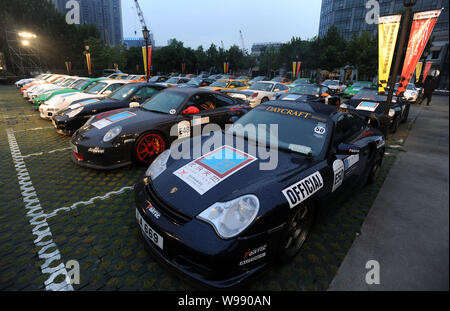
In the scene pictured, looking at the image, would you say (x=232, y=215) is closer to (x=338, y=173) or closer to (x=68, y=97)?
(x=338, y=173)

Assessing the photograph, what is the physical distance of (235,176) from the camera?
2.41 meters

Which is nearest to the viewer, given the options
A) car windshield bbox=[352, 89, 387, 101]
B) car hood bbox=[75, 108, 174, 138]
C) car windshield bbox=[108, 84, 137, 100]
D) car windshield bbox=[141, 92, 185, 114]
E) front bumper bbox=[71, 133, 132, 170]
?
front bumper bbox=[71, 133, 132, 170]

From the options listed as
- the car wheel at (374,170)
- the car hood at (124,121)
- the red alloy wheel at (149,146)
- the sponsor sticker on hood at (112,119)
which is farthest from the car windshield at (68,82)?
the car wheel at (374,170)

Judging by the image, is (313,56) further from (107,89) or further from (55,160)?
(55,160)

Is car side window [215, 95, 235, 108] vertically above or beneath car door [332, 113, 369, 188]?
above

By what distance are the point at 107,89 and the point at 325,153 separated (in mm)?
8005

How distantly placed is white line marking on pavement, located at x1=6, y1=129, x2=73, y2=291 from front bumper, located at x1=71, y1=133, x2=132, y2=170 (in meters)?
0.86

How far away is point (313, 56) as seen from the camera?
4497 cm

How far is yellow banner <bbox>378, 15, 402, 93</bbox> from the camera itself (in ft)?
23.7

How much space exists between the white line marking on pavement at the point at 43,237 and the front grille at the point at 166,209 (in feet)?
3.38

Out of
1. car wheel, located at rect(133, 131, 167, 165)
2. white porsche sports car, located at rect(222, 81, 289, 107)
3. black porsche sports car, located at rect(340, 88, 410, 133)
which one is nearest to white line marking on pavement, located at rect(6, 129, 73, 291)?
car wheel, located at rect(133, 131, 167, 165)

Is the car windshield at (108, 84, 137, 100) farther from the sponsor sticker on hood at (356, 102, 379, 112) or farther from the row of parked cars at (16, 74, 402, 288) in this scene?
the sponsor sticker on hood at (356, 102, 379, 112)

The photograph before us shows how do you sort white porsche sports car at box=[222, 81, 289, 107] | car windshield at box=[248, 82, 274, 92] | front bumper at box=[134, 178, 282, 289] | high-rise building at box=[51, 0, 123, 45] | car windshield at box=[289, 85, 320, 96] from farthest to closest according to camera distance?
high-rise building at box=[51, 0, 123, 45] → car windshield at box=[248, 82, 274, 92] → white porsche sports car at box=[222, 81, 289, 107] → car windshield at box=[289, 85, 320, 96] → front bumper at box=[134, 178, 282, 289]
